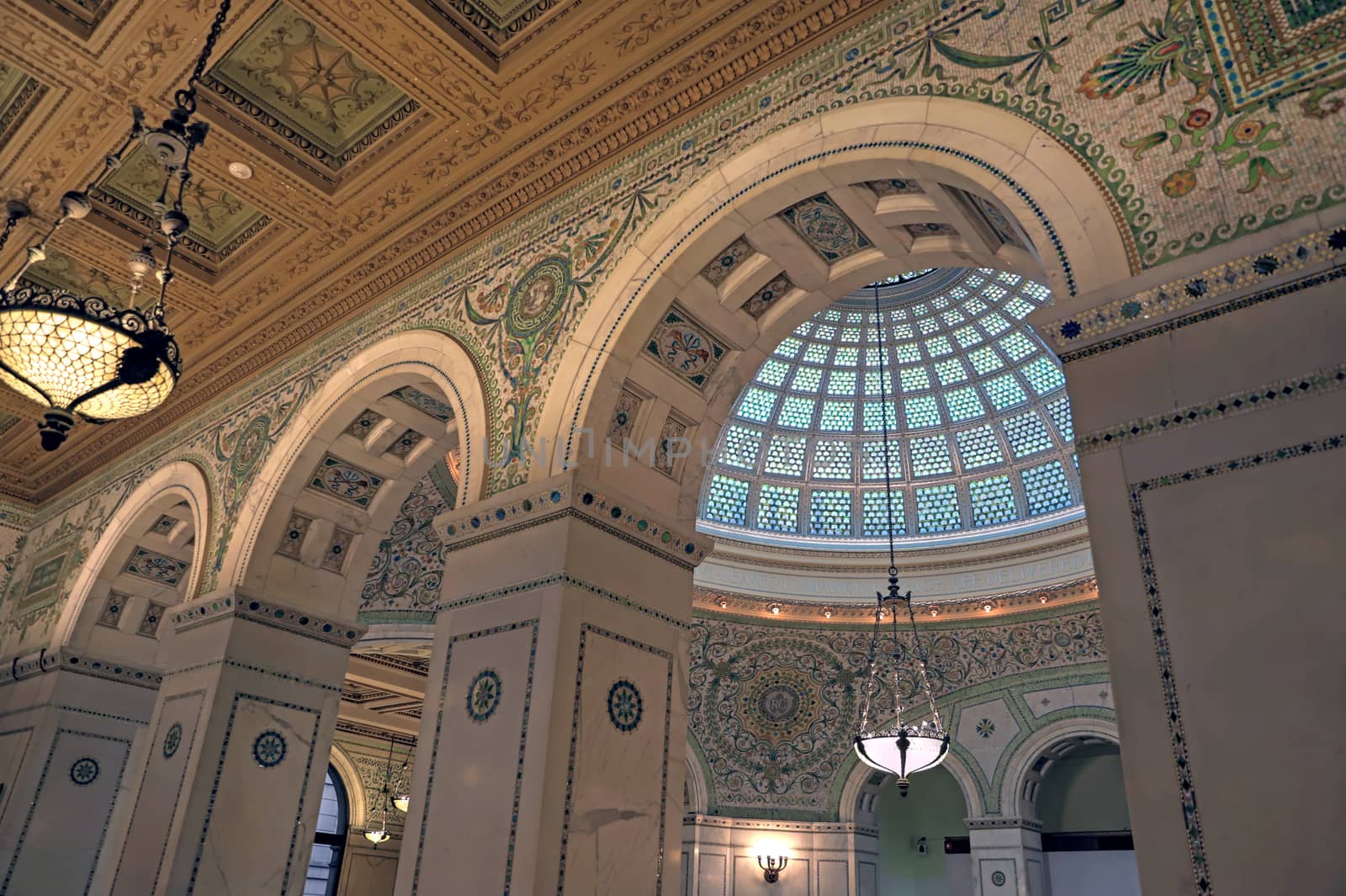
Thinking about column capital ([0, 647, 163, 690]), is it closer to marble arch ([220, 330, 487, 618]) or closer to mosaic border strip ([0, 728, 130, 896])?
mosaic border strip ([0, 728, 130, 896])

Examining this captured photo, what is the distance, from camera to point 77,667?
823 cm

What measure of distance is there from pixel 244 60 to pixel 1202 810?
540 cm

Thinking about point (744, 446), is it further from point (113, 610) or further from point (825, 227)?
point (825, 227)

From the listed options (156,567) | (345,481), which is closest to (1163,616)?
(345,481)

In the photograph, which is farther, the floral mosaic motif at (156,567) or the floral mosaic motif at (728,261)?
the floral mosaic motif at (156,567)

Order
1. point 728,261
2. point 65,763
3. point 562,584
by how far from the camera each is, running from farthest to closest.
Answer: point 65,763
point 728,261
point 562,584

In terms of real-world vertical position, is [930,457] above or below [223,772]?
above

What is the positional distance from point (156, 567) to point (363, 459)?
3257mm

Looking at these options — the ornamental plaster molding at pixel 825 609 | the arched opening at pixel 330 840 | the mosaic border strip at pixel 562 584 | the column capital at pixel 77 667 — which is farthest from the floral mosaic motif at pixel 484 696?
the arched opening at pixel 330 840

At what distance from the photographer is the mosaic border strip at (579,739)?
155 inches

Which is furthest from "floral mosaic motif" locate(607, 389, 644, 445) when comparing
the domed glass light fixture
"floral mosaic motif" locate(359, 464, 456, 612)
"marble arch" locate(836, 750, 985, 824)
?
"marble arch" locate(836, 750, 985, 824)

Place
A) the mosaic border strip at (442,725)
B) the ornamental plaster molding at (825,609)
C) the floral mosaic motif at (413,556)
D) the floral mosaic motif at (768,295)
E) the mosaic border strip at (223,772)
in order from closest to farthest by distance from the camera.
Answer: the mosaic border strip at (442,725) → the floral mosaic motif at (768,295) → the mosaic border strip at (223,772) → the floral mosaic motif at (413,556) → the ornamental plaster molding at (825,609)

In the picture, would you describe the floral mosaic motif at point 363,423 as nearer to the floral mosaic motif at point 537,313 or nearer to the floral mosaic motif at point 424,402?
the floral mosaic motif at point 424,402

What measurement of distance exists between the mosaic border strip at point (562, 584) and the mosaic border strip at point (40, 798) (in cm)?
525
